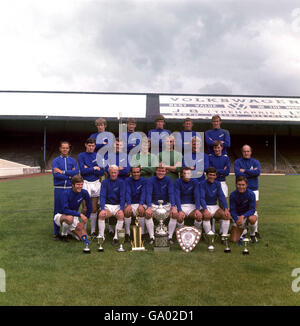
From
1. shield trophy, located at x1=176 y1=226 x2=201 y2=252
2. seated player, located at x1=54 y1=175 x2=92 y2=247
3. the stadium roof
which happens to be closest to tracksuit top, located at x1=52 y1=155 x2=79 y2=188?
seated player, located at x1=54 y1=175 x2=92 y2=247

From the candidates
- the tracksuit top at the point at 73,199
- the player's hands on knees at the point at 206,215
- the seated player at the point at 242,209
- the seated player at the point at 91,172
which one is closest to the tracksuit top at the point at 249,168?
the seated player at the point at 242,209

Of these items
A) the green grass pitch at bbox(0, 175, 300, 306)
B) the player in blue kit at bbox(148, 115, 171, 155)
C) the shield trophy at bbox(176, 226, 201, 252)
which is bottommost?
the green grass pitch at bbox(0, 175, 300, 306)

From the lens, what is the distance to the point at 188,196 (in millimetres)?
5711

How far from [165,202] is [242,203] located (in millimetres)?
1375

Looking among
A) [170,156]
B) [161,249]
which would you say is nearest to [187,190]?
[170,156]

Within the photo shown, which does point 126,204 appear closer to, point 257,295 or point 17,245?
point 17,245

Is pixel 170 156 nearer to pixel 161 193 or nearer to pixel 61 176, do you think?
pixel 161 193

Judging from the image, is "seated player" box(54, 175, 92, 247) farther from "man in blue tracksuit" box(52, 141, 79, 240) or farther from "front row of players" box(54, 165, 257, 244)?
"man in blue tracksuit" box(52, 141, 79, 240)

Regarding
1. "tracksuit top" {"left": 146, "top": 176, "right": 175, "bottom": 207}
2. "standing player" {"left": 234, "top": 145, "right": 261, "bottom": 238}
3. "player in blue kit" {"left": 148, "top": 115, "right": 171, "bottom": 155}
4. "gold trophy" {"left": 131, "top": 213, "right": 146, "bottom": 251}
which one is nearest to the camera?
"gold trophy" {"left": 131, "top": 213, "right": 146, "bottom": 251}

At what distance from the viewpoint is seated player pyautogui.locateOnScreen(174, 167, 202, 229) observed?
5.49 metres
